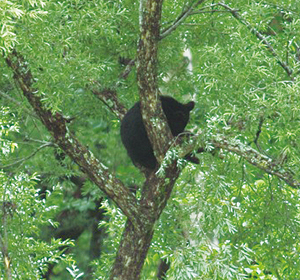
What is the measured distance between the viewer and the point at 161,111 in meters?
5.59

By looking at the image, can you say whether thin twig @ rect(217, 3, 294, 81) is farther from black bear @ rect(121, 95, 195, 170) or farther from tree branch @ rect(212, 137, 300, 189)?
black bear @ rect(121, 95, 195, 170)

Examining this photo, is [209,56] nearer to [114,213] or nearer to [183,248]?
[183,248]

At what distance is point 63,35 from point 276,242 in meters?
2.98

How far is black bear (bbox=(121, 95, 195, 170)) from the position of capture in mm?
6277

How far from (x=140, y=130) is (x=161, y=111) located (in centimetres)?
77

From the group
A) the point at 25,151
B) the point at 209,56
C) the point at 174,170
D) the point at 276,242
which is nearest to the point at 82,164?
the point at 174,170

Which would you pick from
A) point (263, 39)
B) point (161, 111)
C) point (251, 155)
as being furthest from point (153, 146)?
point (263, 39)

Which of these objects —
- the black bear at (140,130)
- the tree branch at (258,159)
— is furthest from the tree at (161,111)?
the black bear at (140,130)

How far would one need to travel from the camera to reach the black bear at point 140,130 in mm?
6277

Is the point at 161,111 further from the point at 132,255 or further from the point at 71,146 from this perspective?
the point at 132,255

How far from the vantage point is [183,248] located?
5543 millimetres

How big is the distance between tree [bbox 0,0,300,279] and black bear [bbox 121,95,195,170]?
243mm

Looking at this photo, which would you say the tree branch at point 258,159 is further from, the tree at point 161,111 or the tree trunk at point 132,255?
the tree trunk at point 132,255

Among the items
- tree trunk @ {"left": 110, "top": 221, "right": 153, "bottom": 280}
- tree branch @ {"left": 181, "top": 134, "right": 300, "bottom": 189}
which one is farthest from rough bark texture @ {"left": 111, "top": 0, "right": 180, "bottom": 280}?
tree branch @ {"left": 181, "top": 134, "right": 300, "bottom": 189}
